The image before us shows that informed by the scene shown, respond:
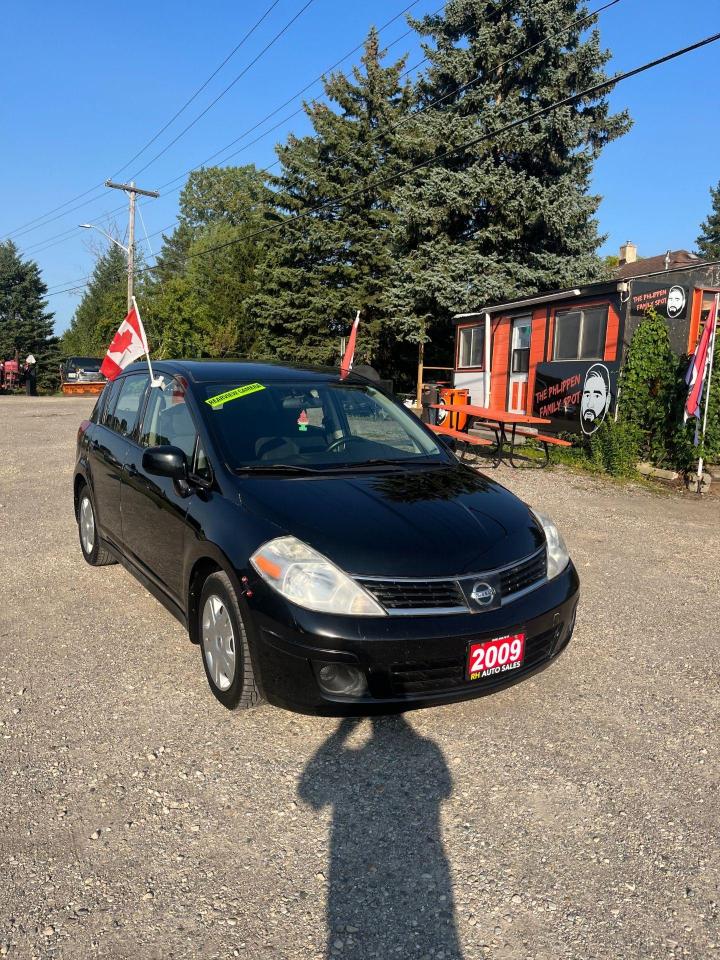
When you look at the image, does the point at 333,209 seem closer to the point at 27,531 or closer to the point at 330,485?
the point at 27,531

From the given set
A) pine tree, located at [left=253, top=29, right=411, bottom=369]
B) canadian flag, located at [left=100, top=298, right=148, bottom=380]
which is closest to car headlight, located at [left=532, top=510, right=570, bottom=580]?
canadian flag, located at [left=100, top=298, right=148, bottom=380]

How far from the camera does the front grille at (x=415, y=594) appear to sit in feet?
9.61

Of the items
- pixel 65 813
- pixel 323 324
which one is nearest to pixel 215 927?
pixel 65 813

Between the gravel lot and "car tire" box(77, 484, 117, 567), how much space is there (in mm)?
1075

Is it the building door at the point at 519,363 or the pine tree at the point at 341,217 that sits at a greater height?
the pine tree at the point at 341,217

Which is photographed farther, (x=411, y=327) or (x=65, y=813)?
(x=411, y=327)

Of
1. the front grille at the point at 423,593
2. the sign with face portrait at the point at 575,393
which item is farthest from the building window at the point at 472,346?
the front grille at the point at 423,593

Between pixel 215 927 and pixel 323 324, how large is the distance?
3194 cm

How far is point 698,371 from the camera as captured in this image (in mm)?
10281

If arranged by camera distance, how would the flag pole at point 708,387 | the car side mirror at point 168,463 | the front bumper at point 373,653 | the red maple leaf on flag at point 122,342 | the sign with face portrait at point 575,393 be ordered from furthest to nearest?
the sign with face portrait at point 575,393 → the flag pole at point 708,387 → the red maple leaf on flag at point 122,342 → the car side mirror at point 168,463 → the front bumper at point 373,653

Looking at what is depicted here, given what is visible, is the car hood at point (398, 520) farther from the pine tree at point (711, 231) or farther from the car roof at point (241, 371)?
the pine tree at point (711, 231)

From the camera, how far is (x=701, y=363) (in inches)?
404

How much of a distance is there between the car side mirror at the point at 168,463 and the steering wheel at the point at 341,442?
2.70ft

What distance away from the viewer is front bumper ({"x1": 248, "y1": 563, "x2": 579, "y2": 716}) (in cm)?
286
